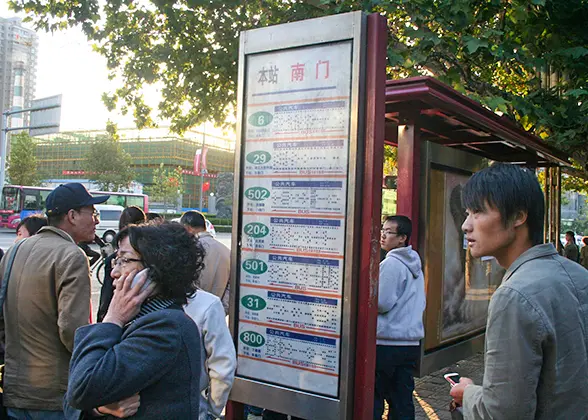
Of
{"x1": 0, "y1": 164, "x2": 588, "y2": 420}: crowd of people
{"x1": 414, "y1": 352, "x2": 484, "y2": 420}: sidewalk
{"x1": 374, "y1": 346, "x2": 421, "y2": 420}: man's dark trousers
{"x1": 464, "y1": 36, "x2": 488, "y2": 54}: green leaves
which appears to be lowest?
{"x1": 414, "y1": 352, "x2": 484, "y2": 420}: sidewalk

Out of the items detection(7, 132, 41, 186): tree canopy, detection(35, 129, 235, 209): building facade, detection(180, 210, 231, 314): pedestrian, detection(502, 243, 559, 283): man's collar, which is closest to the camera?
detection(502, 243, 559, 283): man's collar

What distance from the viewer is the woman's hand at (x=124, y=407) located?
72.0 inches

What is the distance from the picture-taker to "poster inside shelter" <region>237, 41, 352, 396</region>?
10.4 ft

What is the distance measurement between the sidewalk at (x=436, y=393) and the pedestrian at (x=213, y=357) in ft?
10.9

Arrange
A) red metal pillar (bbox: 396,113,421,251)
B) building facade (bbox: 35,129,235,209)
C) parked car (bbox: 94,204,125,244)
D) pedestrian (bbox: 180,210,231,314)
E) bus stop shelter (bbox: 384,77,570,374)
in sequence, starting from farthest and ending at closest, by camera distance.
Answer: building facade (bbox: 35,129,235,209), parked car (bbox: 94,204,125,244), red metal pillar (bbox: 396,113,421,251), bus stop shelter (bbox: 384,77,570,374), pedestrian (bbox: 180,210,231,314)

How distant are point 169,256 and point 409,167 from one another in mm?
3921

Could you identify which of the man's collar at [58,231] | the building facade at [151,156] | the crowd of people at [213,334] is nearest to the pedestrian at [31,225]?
the man's collar at [58,231]

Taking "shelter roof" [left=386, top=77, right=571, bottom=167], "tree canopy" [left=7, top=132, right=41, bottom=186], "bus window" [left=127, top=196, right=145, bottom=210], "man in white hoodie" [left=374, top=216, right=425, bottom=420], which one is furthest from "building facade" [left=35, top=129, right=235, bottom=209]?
"man in white hoodie" [left=374, top=216, right=425, bottom=420]

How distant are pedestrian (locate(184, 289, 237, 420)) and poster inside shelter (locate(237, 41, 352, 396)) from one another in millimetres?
799

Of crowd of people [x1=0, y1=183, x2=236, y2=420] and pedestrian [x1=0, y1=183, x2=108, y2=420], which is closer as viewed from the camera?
crowd of people [x1=0, y1=183, x2=236, y2=420]

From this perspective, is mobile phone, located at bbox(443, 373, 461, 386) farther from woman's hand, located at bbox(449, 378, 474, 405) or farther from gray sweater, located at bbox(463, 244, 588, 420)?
gray sweater, located at bbox(463, 244, 588, 420)

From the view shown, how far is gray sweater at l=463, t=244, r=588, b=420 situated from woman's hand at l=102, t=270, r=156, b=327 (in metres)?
1.12

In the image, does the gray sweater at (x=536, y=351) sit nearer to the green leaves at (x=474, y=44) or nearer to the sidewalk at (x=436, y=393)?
the sidewalk at (x=436, y=393)

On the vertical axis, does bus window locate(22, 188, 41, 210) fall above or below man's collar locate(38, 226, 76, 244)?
above
